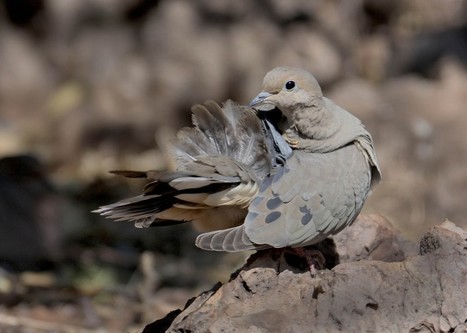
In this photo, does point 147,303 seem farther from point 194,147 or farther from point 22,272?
point 194,147

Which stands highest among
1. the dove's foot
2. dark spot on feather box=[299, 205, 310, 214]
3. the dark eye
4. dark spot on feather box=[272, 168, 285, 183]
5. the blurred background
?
the dark eye

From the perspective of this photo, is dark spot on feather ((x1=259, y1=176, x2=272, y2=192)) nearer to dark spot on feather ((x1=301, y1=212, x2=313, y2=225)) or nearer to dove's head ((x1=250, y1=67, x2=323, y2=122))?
dark spot on feather ((x1=301, y1=212, x2=313, y2=225))

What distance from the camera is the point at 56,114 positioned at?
891 centimetres

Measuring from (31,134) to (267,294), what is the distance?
6.05m

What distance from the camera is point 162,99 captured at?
8.77 m

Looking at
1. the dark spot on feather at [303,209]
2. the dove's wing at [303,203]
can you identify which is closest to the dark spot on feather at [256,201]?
the dove's wing at [303,203]

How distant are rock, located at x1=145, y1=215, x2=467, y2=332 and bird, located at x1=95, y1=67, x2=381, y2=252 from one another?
155 millimetres

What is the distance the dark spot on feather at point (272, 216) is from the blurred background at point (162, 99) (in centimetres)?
344

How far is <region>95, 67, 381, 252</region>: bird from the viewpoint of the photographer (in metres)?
3.25

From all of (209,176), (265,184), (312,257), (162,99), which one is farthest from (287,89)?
(162,99)

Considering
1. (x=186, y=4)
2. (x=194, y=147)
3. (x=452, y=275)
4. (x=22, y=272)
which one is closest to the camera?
(x=452, y=275)

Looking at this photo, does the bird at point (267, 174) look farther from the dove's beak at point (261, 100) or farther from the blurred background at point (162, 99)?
the blurred background at point (162, 99)

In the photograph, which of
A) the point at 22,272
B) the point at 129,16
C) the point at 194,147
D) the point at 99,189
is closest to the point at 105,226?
the point at 99,189

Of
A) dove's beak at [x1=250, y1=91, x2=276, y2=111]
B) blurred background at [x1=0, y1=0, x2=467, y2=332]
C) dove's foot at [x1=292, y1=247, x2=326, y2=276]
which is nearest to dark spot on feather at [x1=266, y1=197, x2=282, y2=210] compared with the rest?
dove's foot at [x1=292, y1=247, x2=326, y2=276]
